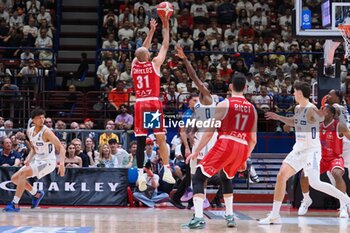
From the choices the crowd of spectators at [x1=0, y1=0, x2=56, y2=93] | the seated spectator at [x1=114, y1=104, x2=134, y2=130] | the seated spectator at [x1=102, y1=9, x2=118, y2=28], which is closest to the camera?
the seated spectator at [x1=114, y1=104, x2=134, y2=130]

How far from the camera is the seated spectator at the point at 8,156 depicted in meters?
15.9

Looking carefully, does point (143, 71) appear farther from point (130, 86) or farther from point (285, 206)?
point (130, 86)

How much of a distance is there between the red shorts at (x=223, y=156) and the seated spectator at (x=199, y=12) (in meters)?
13.8

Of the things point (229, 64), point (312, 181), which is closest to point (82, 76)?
point (229, 64)

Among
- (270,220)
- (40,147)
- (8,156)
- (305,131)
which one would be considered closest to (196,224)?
(270,220)

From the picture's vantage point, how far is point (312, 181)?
12055mm

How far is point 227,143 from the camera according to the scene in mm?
10648

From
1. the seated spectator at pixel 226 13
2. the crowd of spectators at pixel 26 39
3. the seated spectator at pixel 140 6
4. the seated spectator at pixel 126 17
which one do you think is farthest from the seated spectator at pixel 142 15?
the crowd of spectators at pixel 26 39

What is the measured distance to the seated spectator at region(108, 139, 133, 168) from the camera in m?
16.0

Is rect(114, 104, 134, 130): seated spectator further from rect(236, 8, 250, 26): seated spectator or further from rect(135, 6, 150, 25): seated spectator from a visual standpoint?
rect(236, 8, 250, 26): seated spectator

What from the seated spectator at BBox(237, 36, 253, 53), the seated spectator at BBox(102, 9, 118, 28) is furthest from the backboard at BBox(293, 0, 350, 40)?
the seated spectator at BBox(102, 9, 118, 28)

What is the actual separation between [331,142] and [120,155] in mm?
4592

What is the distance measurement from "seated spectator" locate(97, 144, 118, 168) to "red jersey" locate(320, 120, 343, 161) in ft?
14.8

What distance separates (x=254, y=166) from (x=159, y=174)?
4.18 metres
